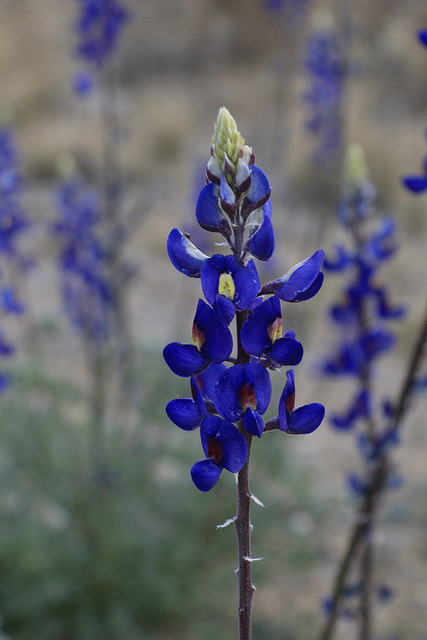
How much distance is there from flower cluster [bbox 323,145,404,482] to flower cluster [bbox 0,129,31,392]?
4.16 feet

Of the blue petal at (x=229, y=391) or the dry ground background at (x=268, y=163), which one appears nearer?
the blue petal at (x=229, y=391)

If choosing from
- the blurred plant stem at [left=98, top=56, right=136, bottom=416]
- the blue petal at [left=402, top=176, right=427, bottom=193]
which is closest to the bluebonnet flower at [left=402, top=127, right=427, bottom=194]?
the blue petal at [left=402, top=176, right=427, bottom=193]

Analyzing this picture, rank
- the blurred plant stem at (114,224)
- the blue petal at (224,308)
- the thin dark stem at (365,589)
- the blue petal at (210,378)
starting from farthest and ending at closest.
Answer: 1. the blurred plant stem at (114,224)
2. the thin dark stem at (365,589)
3. the blue petal at (210,378)
4. the blue petal at (224,308)

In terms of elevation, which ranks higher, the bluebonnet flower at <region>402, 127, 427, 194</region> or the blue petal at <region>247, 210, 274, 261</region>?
the bluebonnet flower at <region>402, 127, 427, 194</region>

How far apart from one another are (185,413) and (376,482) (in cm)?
97

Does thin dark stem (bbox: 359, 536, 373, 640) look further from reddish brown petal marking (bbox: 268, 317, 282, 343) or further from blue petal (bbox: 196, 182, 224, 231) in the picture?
blue petal (bbox: 196, 182, 224, 231)

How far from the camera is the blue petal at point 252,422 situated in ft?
3.13

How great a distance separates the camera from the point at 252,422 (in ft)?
3.14

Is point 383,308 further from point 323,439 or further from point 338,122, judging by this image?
point 323,439

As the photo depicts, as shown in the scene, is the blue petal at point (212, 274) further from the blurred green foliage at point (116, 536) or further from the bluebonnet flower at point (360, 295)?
the blurred green foliage at point (116, 536)

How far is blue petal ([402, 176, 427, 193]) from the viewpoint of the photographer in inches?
68.7

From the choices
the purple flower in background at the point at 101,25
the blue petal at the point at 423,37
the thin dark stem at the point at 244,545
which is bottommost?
the thin dark stem at the point at 244,545

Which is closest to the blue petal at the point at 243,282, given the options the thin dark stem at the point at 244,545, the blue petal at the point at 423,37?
the thin dark stem at the point at 244,545

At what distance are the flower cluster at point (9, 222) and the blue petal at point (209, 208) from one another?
1728 millimetres
